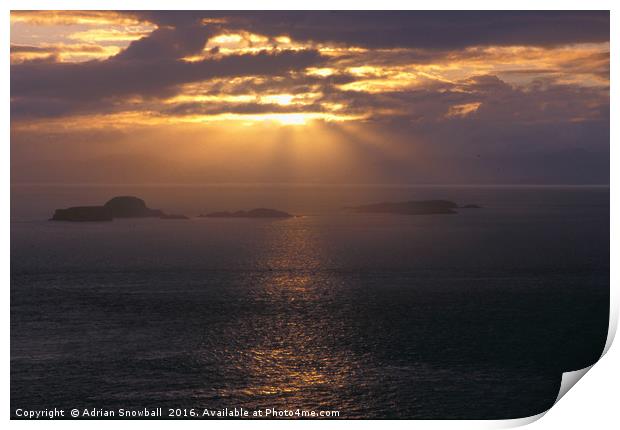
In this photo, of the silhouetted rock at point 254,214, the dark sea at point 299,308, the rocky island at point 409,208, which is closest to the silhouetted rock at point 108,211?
the dark sea at point 299,308

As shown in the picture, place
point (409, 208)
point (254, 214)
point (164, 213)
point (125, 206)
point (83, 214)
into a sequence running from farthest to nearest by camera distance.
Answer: point (409, 208)
point (164, 213)
point (254, 214)
point (83, 214)
point (125, 206)

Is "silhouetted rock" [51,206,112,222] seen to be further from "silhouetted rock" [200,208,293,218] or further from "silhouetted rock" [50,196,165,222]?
"silhouetted rock" [200,208,293,218]

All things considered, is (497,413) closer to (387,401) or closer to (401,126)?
(387,401)

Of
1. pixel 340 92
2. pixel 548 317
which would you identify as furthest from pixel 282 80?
pixel 548 317

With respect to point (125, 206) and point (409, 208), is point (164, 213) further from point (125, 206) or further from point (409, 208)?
point (409, 208)

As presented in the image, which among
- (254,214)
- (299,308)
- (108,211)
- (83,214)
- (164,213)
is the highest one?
(83,214)

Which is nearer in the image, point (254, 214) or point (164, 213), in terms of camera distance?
point (254, 214)

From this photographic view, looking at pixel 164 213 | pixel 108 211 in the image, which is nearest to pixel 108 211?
pixel 108 211
